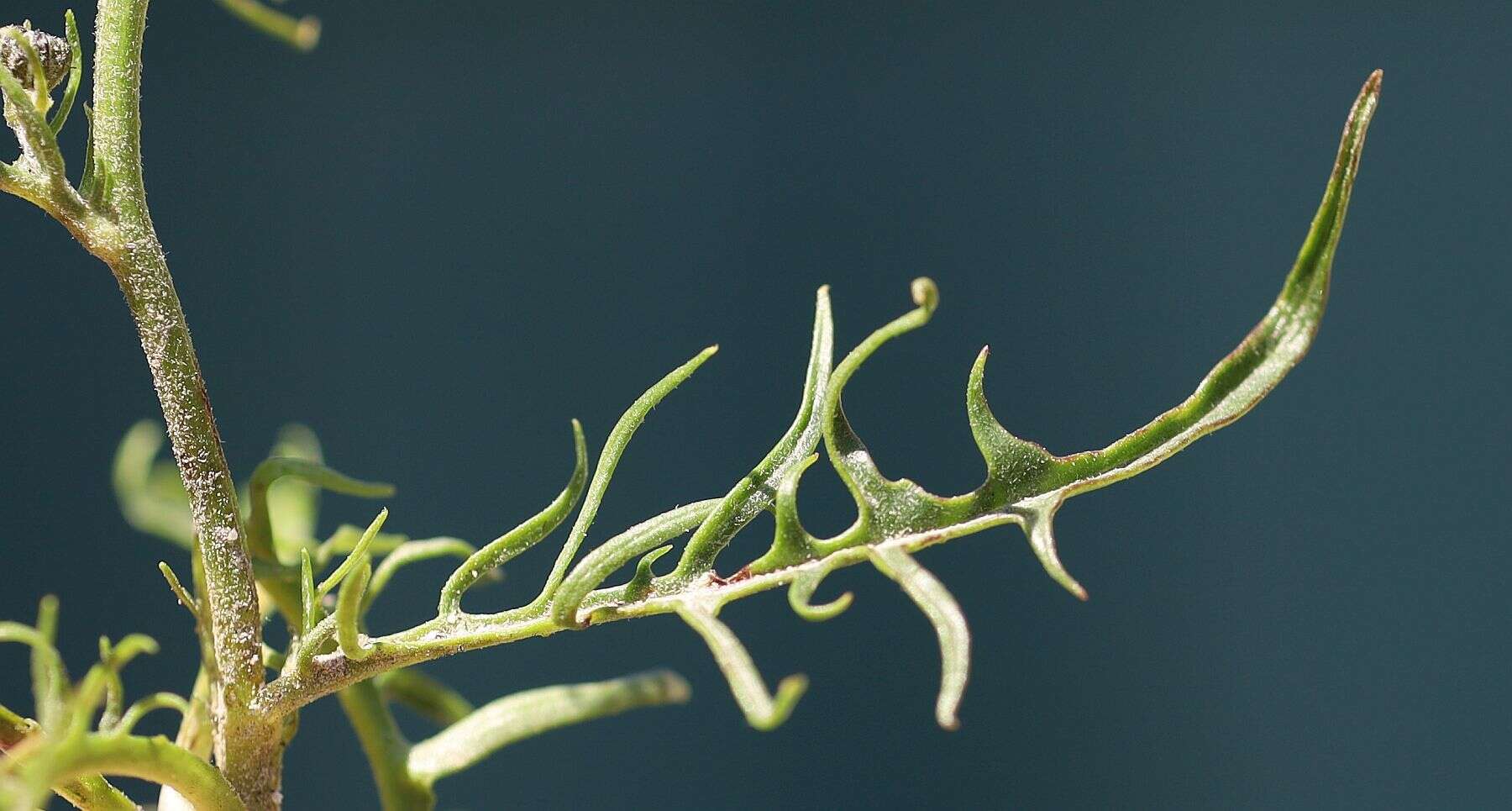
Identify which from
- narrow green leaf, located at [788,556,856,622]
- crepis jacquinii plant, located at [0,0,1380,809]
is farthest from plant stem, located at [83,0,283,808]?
narrow green leaf, located at [788,556,856,622]

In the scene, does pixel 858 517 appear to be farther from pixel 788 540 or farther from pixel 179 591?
pixel 179 591

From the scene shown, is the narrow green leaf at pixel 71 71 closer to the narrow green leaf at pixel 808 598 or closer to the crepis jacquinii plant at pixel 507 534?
the crepis jacquinii plant at pixel 507 534

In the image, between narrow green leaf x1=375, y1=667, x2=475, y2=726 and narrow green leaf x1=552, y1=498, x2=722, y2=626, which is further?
narrow green leaf x1=375, y1=667, x2=475, y2=726

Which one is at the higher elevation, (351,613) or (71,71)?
(71,71)

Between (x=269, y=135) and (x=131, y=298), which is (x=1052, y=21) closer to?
(x=269, y=135)

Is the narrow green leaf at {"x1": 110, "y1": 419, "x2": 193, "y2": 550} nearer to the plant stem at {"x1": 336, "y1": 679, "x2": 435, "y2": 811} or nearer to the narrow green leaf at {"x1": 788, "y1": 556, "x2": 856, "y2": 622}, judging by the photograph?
the plant stem at {"x1": 336, "y1": 679, "x2": 435, "y2": 811}

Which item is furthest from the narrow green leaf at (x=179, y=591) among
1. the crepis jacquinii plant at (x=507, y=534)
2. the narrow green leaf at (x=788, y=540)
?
the narrow green leaf at (x=788, y=540)

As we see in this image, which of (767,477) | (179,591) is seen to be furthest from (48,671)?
(767,477)
